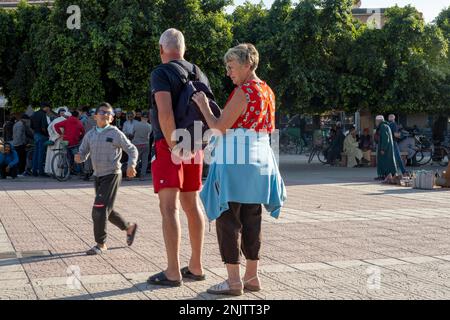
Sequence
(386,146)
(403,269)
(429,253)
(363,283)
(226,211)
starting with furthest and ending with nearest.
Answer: (386,146), (429,253), (403,269), (363,283), (226,211)

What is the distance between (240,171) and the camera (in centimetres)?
553

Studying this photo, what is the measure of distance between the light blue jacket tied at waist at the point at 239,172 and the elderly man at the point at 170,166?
358 mm

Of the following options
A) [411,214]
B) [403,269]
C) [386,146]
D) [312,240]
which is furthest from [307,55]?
[403,269]

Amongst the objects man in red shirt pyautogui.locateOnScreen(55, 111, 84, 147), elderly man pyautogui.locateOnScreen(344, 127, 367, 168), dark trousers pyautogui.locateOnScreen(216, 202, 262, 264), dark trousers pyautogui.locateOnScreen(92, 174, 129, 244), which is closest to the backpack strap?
dark trousers pyautogui.locateOnScreen(216, 202, 262, 264)

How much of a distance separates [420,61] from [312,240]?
1850 centimetres

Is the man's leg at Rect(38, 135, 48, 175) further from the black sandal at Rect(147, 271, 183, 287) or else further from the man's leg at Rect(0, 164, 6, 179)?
the black sandal at Rect(147, 271, 183, 287)

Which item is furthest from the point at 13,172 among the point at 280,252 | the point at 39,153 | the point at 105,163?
the point at 280,252

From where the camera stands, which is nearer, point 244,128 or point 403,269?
point 244,128

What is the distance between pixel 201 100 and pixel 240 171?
636mm

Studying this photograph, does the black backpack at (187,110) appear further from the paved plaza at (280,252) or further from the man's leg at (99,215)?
the man's leg at (99,215)

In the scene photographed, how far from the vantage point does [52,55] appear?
23.8 meters

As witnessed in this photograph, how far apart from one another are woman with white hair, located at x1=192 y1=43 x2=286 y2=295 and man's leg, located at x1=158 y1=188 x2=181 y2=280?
1.08 feet

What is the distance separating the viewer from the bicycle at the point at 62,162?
19.0 metres

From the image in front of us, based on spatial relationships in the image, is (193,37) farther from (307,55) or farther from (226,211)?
(226,211)
